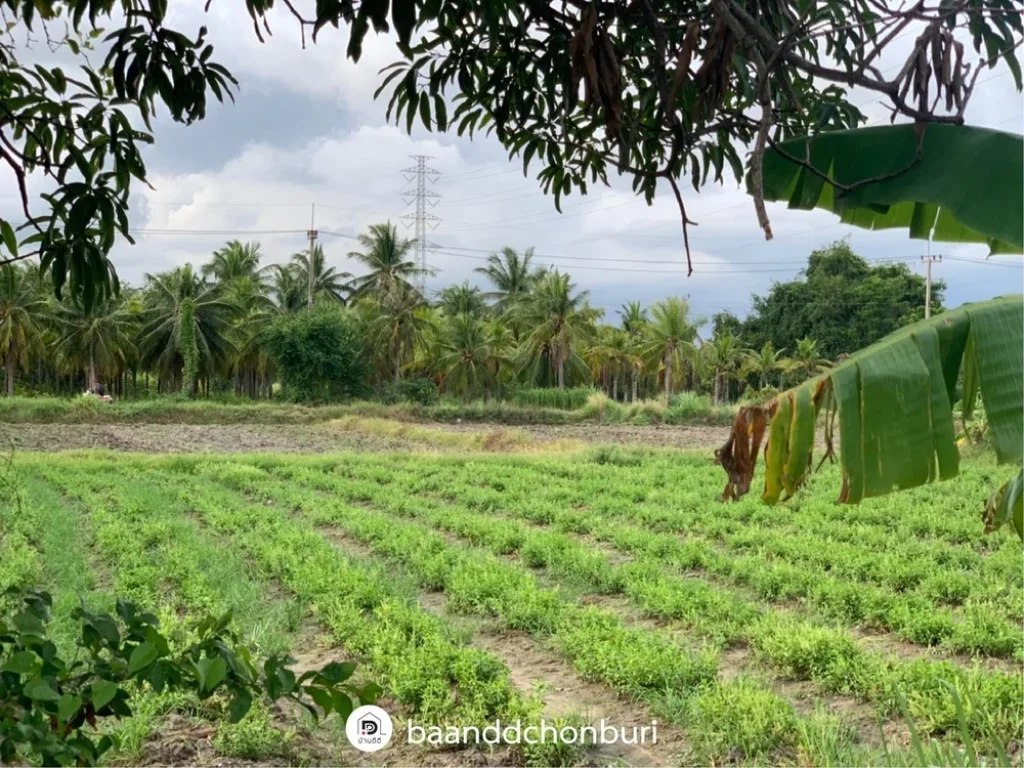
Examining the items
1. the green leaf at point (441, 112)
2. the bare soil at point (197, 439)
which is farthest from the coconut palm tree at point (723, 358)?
the green leaf at point (441, 112)

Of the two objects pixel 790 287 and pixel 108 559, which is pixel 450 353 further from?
pixel 108 559

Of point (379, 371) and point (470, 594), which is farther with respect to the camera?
point (379, 371)

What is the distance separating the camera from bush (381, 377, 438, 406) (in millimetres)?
26516

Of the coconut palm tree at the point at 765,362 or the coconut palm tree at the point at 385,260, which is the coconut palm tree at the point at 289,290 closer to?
the coconut palm tree at the point at 385,260

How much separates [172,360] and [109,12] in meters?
26.7

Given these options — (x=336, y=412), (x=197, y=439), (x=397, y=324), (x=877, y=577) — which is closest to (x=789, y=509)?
(x=877, y=577)

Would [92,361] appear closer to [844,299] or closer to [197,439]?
[197,439]

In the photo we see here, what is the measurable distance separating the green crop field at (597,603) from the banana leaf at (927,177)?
0.80m

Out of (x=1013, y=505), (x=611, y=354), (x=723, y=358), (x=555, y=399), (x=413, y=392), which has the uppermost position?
(x=611, y=354)

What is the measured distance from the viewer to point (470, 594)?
4219mm

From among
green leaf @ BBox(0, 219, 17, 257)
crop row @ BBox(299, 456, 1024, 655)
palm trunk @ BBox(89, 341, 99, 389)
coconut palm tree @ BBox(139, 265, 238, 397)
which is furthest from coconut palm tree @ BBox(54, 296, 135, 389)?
green leaf @ BBox(0, 219, 17, 257)

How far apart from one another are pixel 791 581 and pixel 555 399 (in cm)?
2176

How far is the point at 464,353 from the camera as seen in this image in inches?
1098

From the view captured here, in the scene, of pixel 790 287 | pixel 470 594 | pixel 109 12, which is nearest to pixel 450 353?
pixel 790 287
